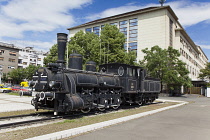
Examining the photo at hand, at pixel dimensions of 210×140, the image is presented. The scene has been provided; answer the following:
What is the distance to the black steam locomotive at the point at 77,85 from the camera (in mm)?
9891

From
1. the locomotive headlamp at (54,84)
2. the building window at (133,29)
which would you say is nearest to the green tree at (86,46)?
the building window at (133,29)

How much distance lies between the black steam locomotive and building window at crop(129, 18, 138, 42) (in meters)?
37.3

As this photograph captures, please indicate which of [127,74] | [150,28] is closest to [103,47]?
[127,74]

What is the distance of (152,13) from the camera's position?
49125 millimetres

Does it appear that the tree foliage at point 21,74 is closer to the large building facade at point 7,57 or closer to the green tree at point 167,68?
the large building facade at point 7,57

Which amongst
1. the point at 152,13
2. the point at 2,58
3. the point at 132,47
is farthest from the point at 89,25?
the point at 2,58

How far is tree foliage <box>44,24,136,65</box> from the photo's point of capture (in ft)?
100

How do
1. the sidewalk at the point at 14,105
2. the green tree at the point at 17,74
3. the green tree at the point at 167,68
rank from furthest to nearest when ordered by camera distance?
the green tree at the point at 17,74, the green tree at the point at 167,68, the sidewalk at the point at 14,105

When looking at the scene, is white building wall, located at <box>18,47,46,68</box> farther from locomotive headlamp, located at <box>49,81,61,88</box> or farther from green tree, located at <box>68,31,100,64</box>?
locomotive headlamp, located at <box>49,81,61,88</box>

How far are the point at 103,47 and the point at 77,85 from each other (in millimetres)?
21979

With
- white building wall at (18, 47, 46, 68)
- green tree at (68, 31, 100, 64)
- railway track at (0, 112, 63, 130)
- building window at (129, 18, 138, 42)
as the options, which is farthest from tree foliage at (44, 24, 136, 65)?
white building wall at (18, 47, 46, 68)

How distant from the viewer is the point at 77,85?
10.7 metres

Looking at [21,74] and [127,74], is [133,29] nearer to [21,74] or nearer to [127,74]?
[21,74]

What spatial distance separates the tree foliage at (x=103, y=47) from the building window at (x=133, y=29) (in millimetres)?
19443
